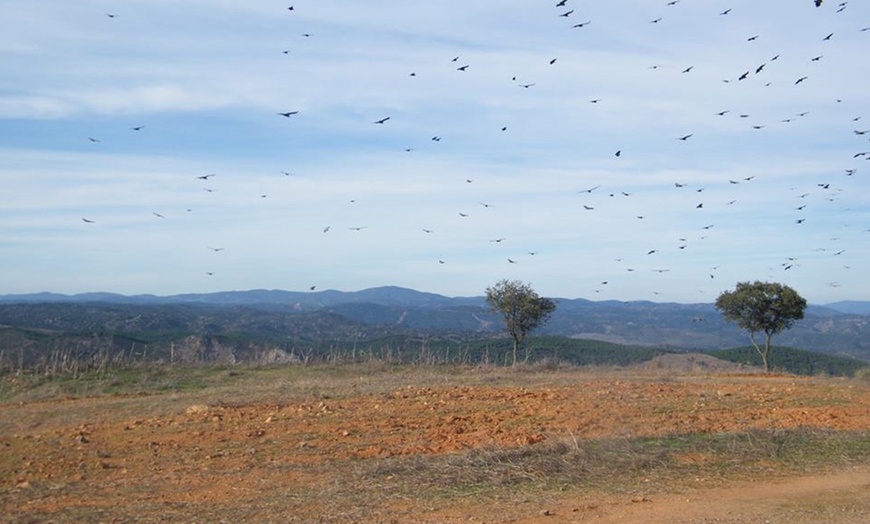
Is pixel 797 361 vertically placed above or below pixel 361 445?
above

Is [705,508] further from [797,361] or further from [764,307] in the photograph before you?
[797,361]

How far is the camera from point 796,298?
121 feet

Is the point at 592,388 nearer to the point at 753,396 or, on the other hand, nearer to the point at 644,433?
the point at 753,396

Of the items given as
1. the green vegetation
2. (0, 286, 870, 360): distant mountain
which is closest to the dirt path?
the green vegetation

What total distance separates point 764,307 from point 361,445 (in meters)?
27.9

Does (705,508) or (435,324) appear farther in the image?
(435,324)

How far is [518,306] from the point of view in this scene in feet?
128

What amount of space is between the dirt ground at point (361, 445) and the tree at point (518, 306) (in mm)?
13395

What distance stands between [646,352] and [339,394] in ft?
175

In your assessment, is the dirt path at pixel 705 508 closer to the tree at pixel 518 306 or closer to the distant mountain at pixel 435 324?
the tree at pixel 518 306

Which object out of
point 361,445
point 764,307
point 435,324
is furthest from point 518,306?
point 435,324

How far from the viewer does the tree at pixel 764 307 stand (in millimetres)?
36812

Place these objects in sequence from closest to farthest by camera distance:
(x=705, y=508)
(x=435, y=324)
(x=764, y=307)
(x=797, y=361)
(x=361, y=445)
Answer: (x=705, y=508)
(x=361, y=445)
(x=764, y=307)
(x=797, y=361)
(x=435, y=324)

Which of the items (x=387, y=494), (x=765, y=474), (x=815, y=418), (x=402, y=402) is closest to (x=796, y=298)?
(x=815, y=418)
